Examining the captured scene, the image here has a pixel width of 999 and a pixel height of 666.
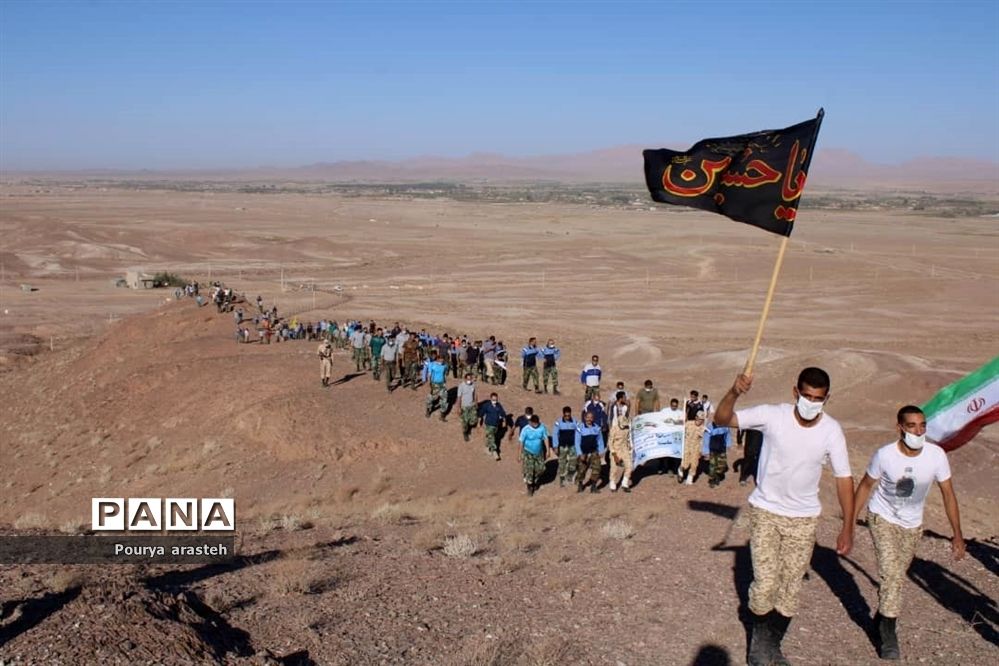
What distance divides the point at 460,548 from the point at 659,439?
5088 mm

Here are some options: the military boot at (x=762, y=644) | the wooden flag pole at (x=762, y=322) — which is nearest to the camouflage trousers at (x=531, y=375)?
the wooden flag pole at (x=762, y=322)

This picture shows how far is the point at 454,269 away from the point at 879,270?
27510 mm

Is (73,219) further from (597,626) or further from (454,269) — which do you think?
(597,626)

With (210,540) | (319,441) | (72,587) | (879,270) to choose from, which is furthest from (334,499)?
(879,270)

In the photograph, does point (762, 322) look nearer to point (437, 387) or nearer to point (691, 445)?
point (691, 445)

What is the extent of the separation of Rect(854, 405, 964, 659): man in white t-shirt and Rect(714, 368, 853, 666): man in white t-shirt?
43 centimetres

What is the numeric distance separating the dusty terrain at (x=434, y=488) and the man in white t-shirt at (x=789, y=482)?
856mm

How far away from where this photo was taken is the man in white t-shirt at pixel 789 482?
5.49 metres

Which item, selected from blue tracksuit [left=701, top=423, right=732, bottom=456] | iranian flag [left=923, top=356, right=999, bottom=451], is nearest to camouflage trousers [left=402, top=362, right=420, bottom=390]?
blue tracksuit [left=701, top=423, right=732, bottom=456]

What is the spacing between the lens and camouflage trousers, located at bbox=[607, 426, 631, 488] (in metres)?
12.8

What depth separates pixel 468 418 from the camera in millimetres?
15812

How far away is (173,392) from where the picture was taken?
20.9m

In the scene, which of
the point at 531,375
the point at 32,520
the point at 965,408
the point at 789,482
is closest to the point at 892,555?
the point at 789,482

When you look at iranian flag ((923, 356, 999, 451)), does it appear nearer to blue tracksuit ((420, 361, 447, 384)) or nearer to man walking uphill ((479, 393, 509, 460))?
man walking uphill ((479, 393, 509, 460))
